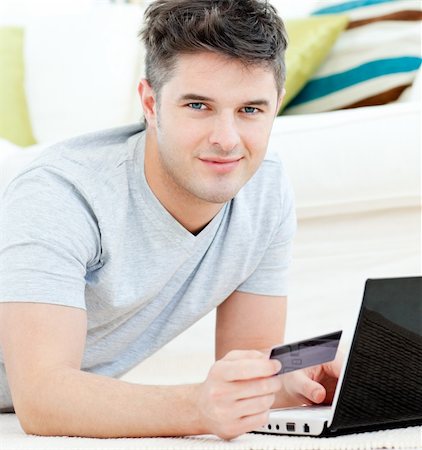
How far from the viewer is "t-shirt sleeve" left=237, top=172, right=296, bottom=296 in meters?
1.49

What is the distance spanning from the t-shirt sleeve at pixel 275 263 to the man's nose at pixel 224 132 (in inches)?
10.7

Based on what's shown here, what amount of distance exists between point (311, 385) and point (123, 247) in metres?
0.34

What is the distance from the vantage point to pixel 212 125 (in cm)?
123

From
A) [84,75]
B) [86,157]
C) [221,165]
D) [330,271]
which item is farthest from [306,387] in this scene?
[84,75]

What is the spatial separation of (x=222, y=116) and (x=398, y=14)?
3.99ft

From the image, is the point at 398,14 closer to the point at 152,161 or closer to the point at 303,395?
the point at 152,161

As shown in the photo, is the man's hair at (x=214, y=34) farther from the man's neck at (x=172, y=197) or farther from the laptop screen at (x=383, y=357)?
the laptop screen at (x=383, y=357)

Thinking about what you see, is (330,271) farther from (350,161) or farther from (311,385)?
(311,385)

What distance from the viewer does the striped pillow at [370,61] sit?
2.20 meters

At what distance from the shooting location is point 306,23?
93.3 inches

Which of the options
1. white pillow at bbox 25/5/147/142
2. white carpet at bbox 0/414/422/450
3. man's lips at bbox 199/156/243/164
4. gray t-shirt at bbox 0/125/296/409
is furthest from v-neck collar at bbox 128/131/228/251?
white pillow at bbox 25/5/147/142

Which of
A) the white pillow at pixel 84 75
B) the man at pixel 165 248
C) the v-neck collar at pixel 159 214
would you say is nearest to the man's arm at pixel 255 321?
the man at pixel 165 248

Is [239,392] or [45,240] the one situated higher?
[45,240]

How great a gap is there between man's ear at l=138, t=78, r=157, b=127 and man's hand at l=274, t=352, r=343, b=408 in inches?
17.3
